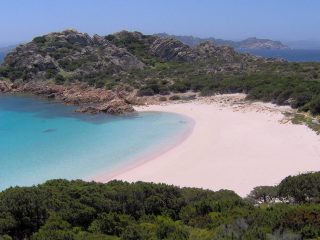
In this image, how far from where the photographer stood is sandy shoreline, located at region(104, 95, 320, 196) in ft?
70.9

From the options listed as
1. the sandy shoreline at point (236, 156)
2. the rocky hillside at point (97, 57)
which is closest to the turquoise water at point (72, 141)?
the sandy shoreline at point (236, 156)

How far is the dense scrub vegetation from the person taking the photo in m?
10.7

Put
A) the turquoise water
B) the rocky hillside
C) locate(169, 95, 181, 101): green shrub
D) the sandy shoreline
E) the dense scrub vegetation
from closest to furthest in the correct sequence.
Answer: the dense scrub vegetation < the sandy shoreline < the turquoise water < locate(169, 95, 181, 101): green shrub < the rocky hillside

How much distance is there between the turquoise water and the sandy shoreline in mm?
1919

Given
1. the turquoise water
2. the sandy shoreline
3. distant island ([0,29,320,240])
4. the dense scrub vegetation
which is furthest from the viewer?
the turquoise water

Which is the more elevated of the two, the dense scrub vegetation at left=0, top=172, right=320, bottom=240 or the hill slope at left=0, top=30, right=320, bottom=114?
the dense scrub vegetation at left=0, top=172, right=320, bottom=240

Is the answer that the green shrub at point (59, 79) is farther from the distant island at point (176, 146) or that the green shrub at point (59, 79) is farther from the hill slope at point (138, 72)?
the distant island at point (176, 146)

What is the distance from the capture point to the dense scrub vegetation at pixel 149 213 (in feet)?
35.2

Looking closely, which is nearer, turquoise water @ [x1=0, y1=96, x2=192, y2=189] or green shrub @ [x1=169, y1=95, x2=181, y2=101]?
turquoise water @ [x1=0, y1=96, x2=192, y2=189]

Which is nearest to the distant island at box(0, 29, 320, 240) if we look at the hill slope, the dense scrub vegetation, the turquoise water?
Result: the dense scrub vegetation

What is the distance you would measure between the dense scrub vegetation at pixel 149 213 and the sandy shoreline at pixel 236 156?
496 cm

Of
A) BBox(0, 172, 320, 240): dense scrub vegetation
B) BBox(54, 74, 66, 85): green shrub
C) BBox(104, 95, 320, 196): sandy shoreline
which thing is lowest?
BBox(54, 74, 66, 85): green shrub

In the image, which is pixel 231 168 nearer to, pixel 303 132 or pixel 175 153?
pixel 175 153

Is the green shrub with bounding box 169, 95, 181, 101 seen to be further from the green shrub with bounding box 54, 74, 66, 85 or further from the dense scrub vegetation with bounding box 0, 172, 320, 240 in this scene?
the dense scrub vegetation with bounding box 0, 172, 320, 240
